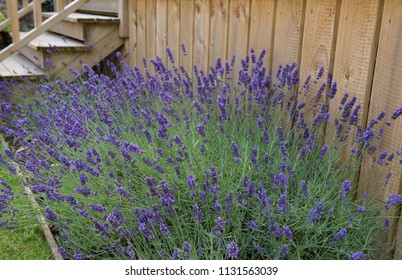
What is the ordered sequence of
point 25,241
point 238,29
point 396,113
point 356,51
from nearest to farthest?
point 396,113, point 356,51, point 25,241, point 238,29

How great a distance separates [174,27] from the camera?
395cm

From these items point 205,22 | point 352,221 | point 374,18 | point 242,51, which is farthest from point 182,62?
point 352,221

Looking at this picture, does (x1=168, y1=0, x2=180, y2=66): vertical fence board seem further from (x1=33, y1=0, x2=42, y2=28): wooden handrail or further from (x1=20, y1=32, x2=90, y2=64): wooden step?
(x1=33, y1=0, x2=42, y2=28): wooden handrail

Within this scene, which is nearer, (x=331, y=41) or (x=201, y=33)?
(x=331, y=41)

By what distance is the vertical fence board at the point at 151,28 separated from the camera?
14.1 ft

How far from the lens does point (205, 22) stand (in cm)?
347

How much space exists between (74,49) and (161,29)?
1.01m

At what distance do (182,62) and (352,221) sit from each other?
2.39 m

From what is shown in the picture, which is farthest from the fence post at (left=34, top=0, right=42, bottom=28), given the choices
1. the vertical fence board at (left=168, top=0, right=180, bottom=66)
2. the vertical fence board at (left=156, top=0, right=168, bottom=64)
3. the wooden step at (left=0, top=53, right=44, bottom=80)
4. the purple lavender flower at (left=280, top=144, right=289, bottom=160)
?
the purple lavender flower at (left=280, top=144, right=289, bottom=160)

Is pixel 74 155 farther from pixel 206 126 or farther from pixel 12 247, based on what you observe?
pixel 206 126

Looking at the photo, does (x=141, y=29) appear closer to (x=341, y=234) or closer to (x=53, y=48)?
(x=53, y=48)

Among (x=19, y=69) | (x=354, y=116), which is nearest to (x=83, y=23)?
(x=19, y=69)

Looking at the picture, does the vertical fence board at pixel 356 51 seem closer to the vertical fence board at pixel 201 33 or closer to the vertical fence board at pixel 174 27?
the vertical fence board at pixel 201 33

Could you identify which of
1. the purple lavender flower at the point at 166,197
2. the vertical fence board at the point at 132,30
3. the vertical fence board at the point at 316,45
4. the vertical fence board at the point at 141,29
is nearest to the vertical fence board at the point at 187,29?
the vertical fence board at the point at 141,29
